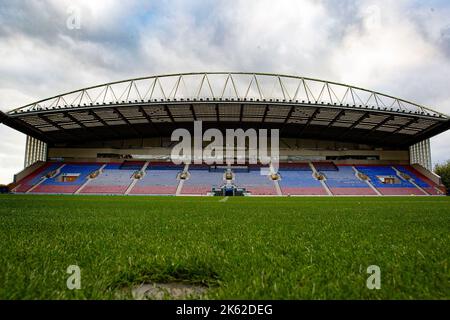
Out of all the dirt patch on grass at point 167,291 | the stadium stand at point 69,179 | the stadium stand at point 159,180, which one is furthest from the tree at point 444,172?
the dirt patch on grass at point 167,291

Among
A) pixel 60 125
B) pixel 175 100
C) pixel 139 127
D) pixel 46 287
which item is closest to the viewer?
pixel 46 287

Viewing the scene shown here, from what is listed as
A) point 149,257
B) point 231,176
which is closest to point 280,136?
point 231,176

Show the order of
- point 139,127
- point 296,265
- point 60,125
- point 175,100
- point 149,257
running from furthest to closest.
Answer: point 139,127 → point 60,125 → point 175,100 → point 149,257 → point 296,265

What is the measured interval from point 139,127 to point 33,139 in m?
15.1

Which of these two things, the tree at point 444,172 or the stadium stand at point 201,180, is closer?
the stadium stand at point 201,180

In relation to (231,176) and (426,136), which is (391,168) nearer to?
(426,136)

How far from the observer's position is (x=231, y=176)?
130 ft

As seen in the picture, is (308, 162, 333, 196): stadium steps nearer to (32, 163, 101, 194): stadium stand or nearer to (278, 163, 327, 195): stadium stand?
(278, 163, 327, 195): stadium stand

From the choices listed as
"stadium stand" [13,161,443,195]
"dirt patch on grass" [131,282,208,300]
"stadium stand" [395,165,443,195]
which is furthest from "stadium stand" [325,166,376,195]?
"dirt patch on grass" [131,282,208,300]

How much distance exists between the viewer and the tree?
5100cm

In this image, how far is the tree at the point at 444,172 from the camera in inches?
2008

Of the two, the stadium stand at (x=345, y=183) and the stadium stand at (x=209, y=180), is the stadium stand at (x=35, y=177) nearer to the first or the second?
the stadium stand at (x=209, y=180)

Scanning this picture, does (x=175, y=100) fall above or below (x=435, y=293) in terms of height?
above

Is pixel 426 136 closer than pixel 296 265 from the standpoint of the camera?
No
